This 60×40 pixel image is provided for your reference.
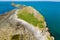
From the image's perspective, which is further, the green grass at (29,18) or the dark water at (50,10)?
the dark water at (50,10)

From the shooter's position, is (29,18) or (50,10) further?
(50,10)

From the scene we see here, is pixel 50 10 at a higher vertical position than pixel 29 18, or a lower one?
higher

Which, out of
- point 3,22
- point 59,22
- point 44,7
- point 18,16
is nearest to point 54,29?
point 59,22

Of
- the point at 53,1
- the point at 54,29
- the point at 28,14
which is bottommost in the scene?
the point at 54,29

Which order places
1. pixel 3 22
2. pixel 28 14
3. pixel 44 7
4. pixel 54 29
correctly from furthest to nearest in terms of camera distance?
pixel 44 7, pixel 54 29, pixel 28 14, pixel 3 22

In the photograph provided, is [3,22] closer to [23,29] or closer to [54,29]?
[23,29]

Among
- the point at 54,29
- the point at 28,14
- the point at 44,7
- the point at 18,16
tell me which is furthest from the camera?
the point at 44,7

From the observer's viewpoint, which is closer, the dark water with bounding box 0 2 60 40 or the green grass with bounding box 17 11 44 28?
the green grass with bounding box 17 11 44 28

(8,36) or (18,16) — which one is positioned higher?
(18,16)
